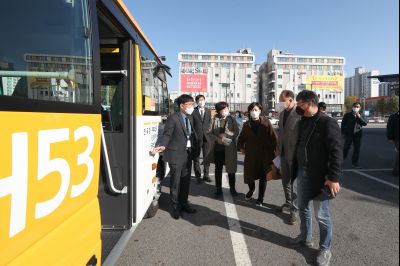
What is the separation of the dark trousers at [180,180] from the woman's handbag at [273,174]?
1337 mm

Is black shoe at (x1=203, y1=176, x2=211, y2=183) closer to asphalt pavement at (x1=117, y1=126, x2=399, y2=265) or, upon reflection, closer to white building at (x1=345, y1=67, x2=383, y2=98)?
asphalt pavement at (x1=117, y1=126, x2=399, y2=265)

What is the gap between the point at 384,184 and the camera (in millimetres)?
Result: 6609

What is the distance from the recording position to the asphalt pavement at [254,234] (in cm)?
338

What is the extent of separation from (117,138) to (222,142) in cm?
251

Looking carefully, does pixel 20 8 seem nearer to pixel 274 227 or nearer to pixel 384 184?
pixel 274 227

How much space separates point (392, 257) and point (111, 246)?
3.07 metres

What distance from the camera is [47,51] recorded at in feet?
5.38

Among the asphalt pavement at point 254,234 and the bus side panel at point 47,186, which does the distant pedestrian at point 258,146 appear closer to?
the asphalt pavement at point 254,234

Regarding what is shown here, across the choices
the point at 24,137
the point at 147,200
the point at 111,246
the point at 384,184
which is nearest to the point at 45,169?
the point at 24,137

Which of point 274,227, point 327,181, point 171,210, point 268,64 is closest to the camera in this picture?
point 327,181

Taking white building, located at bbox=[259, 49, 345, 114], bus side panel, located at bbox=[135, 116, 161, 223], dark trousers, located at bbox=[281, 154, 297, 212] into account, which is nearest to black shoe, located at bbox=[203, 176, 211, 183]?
dark trousers, located at bbox=[281, 154, 297, 212]

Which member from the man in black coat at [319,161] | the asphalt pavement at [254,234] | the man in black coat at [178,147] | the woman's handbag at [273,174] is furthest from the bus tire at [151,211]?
the man in black coat at [319,161]

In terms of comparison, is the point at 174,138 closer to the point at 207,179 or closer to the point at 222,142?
the point at 222,142

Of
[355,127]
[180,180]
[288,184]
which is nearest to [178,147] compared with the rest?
[180,180]
